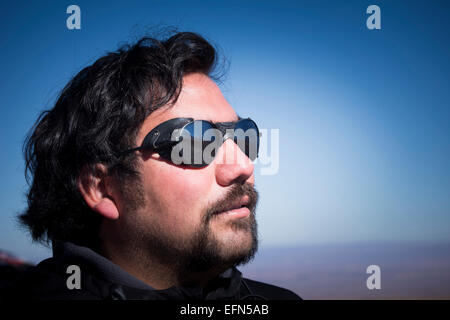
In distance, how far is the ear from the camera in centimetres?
257

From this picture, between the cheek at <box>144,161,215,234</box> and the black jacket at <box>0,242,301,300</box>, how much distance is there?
445 mm

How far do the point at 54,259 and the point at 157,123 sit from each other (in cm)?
129

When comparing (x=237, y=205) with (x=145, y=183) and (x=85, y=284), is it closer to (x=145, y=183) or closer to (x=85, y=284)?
(x=145, y=183)

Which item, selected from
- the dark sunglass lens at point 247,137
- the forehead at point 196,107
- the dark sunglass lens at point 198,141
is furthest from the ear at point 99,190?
the dark sunglass lens at point 247,137

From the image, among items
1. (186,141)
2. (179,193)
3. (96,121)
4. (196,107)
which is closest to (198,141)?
(186,141)

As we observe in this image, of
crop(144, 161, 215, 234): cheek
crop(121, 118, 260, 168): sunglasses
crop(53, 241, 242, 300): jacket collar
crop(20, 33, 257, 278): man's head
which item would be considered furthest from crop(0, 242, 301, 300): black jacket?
crop(121, 118, 260, 168): sunglasses

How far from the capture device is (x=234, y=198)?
2424 mm

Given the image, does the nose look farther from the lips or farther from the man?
the lips

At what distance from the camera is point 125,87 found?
8.96ft

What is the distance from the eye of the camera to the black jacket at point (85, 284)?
2.27 meters

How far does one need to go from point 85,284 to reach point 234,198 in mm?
1167
